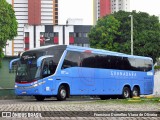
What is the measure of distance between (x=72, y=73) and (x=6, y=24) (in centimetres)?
2038

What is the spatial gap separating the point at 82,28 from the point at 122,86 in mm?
67993

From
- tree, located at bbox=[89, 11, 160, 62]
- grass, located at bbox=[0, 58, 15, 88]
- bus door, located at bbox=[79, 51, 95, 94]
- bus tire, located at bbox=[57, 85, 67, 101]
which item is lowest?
grass, located at bbox=[0, 58, 15, 88]

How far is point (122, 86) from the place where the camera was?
2902 centimetres

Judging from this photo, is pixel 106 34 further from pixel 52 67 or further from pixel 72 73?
pixel 52 67

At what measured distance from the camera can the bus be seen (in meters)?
23.2

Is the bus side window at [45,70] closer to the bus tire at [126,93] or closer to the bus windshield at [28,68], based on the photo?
the bus windshield at [28,68]

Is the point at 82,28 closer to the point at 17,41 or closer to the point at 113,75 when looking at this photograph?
the point at 17,41

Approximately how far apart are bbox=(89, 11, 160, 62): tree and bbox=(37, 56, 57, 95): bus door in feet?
98.8

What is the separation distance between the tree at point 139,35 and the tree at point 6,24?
14876mm

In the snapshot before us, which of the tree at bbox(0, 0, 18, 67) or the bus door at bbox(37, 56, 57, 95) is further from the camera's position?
the tree at bbox(0, 0, 18, 67)

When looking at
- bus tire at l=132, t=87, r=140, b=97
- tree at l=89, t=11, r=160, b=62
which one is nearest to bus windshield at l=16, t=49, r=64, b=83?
A: bus tire at l=132, t=87, r=140, b=97

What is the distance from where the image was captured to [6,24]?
1686 inches

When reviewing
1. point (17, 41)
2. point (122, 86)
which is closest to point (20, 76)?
point (122, 86)

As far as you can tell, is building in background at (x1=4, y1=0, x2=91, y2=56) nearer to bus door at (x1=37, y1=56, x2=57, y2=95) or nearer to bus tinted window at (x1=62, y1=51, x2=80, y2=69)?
bus tinted window at (x1=62, y1=51, x2=80, y2=69)
